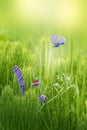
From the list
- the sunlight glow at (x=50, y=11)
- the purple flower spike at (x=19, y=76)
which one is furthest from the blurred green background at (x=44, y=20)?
the purple flower spike at (x=19, y=76)

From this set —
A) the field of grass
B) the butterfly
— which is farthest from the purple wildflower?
the butterfly

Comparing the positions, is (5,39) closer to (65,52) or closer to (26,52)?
(26,52)

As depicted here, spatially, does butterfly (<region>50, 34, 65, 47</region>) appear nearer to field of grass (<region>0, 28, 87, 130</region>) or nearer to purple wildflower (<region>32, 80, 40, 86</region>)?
field of grass (<region>0, 28, 87, 130</region>)

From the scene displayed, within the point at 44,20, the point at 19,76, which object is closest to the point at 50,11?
the point at 44,20

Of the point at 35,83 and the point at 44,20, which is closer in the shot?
the point at 35,83

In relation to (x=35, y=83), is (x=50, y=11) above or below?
above

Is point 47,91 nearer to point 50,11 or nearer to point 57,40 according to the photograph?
point 57,40

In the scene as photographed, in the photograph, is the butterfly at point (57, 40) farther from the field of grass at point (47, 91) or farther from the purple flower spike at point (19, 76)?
the purple flower spike at point (19, 76)
